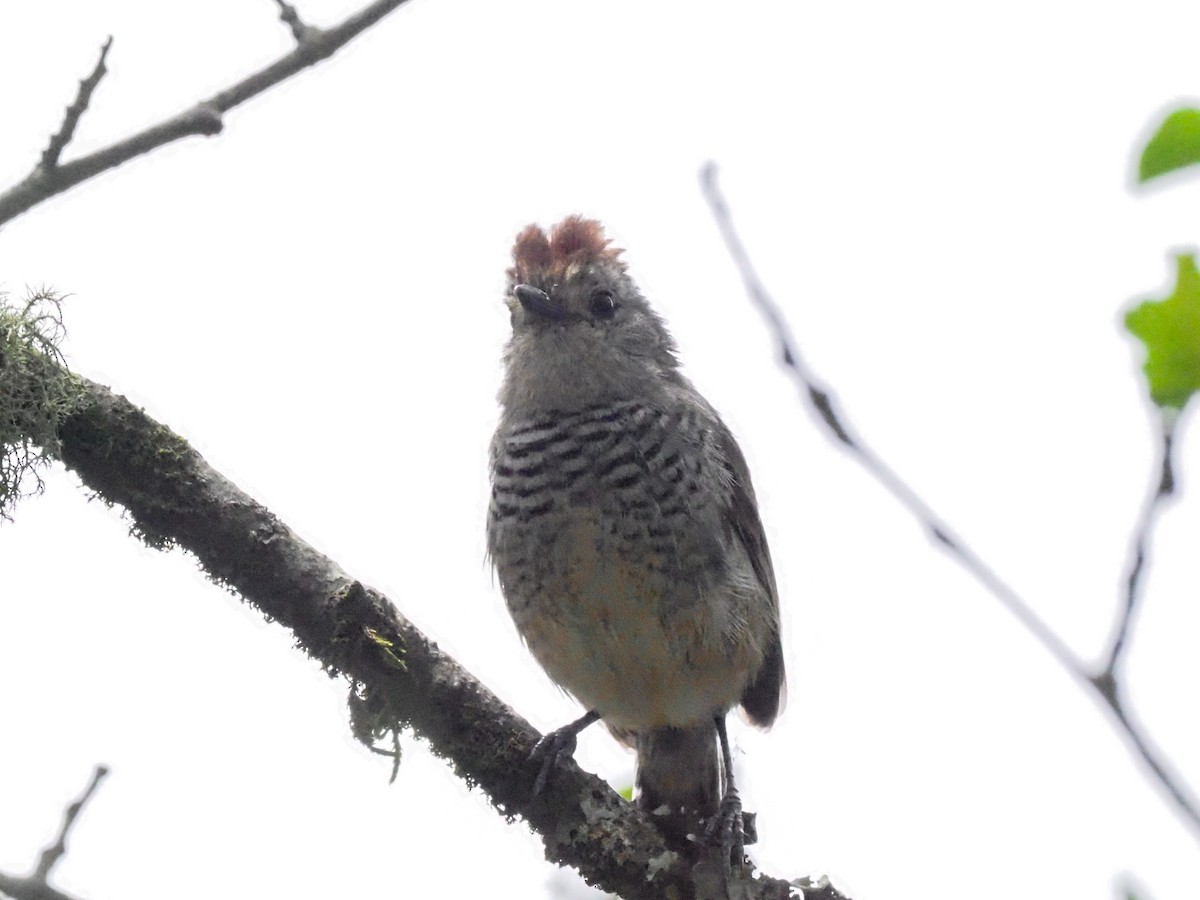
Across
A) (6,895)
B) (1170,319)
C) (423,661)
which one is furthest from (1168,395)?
(6,895)

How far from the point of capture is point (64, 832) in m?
3.07

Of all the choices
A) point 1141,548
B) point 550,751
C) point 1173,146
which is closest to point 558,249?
point 550,751

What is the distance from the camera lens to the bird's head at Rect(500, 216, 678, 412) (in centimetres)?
493

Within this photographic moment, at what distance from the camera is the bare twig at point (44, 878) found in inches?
113

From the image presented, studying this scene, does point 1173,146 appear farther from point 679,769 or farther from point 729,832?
point 679,769

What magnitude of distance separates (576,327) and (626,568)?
1.13 metres

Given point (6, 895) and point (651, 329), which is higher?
point (651, 329)

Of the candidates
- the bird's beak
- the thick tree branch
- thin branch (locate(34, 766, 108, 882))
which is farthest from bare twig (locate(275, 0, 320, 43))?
the bird's beak

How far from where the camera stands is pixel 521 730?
3.62 m

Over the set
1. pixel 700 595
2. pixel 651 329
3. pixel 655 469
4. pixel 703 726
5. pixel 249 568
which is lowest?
pixel 249 568

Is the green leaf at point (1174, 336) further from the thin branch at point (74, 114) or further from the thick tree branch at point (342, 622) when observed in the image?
the thick tree branch at point (342, 622)

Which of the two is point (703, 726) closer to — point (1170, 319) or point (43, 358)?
point (43, 358)

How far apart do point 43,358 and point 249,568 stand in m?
0.73

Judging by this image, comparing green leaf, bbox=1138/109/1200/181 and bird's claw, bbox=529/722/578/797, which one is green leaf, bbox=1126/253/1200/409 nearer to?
green leaf, bbox=1138/109/1200/181
